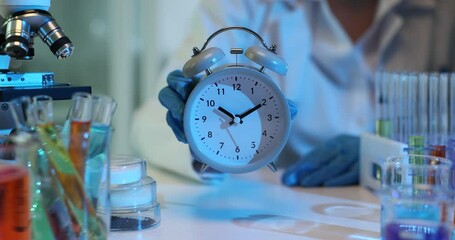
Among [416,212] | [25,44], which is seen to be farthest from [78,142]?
[416,212]

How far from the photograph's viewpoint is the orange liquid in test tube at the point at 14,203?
785 millimetres

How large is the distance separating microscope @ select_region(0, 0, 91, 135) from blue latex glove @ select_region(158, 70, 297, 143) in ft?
0.48

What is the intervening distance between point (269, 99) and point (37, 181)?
1.31ft

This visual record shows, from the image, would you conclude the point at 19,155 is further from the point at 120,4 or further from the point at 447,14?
the point at 447,14

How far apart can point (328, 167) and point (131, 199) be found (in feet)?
1.72

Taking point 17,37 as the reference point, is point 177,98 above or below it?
below

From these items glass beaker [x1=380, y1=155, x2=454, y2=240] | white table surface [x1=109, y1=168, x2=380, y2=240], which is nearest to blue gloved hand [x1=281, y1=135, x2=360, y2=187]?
white table surface [x1=109, y1=168, x2=380, y2=240]

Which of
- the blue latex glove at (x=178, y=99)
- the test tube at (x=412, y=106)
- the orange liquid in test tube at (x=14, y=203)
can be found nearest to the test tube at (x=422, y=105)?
the test tube at (x=412, y=106)

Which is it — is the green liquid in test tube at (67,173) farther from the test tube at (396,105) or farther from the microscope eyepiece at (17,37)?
the test tube at (396,105)

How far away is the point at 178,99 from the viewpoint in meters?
1.12

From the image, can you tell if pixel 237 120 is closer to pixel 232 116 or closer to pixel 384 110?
pixel 232 116

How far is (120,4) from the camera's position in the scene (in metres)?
1.67

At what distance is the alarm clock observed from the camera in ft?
3.48

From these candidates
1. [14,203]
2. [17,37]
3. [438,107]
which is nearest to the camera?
[14,203]
